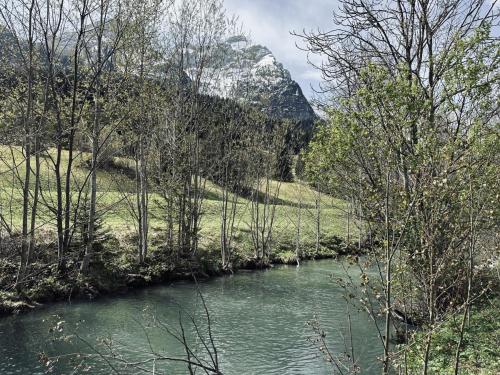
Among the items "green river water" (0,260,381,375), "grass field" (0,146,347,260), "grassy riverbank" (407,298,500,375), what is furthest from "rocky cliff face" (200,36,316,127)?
"grassy riverbank" (407,298,500,375)

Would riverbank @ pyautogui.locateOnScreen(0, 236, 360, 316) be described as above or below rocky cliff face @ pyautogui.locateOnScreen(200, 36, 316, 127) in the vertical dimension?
below

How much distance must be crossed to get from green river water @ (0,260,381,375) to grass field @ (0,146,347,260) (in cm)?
480

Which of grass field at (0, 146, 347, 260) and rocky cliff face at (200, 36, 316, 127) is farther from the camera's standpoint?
rocky cliff face at (200, 36, 316, 127)

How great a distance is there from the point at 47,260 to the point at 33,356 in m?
9.47

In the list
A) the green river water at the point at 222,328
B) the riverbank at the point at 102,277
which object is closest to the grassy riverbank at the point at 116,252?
the riverbank at the point at 102,277

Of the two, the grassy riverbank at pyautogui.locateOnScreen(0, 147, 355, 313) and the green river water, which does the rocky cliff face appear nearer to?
the grassy riverbank at pyautogui.locateOnScreen(0, 147, 355, 313)

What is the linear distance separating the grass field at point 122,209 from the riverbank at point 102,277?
229cm

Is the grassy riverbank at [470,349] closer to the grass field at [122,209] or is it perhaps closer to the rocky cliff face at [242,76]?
the grass field at [122,209]

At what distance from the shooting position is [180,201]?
96.6 feet

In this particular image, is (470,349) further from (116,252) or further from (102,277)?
(116,252)

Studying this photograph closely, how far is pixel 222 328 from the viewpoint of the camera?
17422mm

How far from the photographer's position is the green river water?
44.1 ft

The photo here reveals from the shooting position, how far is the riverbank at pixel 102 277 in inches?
744

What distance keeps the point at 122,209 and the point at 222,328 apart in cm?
1810
